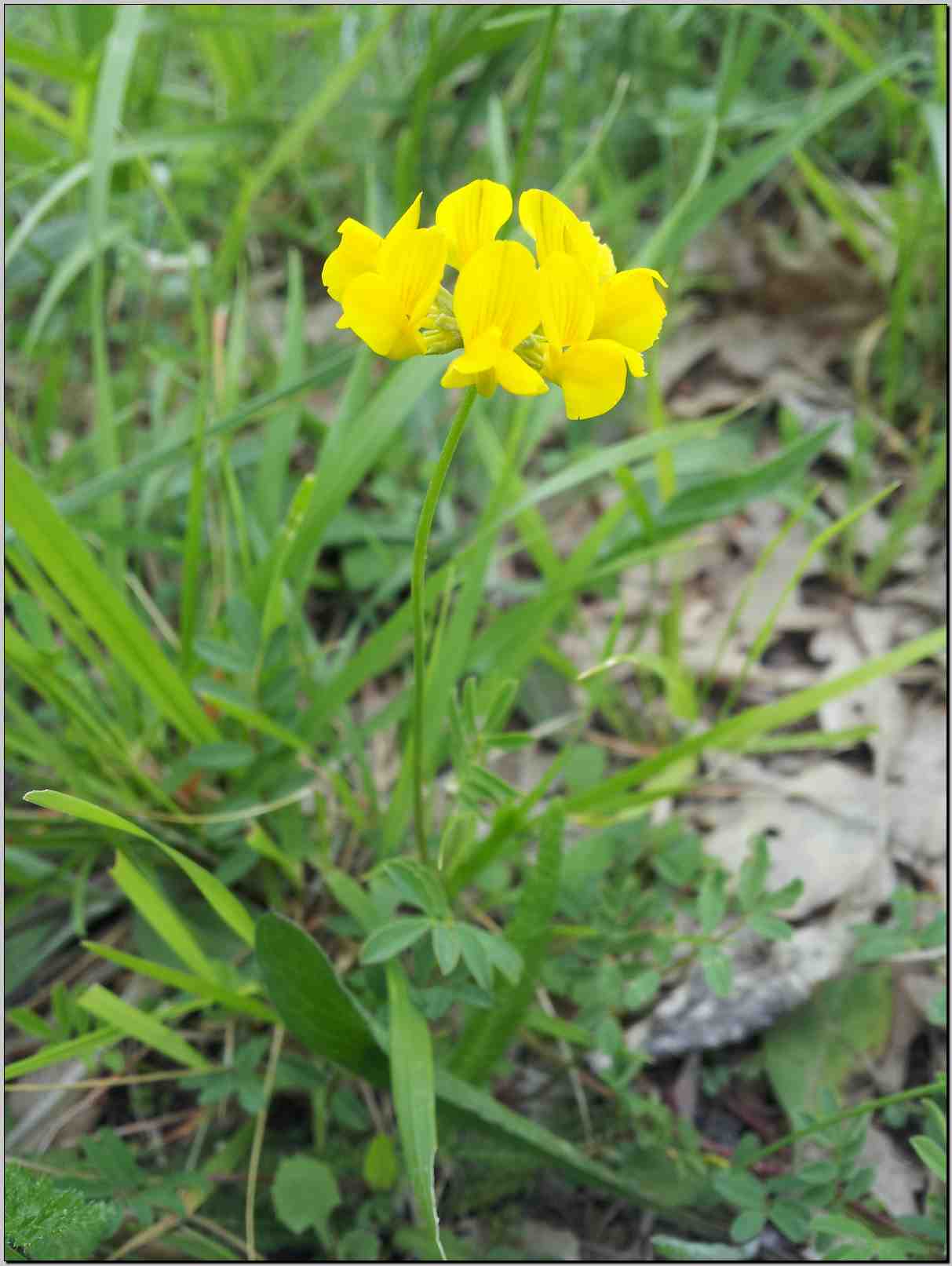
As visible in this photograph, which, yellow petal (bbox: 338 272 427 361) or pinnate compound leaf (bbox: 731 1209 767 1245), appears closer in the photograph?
yellow petal (bbox: 338 272 427 361)

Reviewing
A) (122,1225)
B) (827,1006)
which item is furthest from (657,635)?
(122,1225)

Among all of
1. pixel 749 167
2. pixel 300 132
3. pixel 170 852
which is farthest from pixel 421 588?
pixel 300 132

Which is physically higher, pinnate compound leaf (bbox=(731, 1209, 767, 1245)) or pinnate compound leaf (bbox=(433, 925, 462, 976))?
pinnate compound leaf (bbox=(433, 925, 462, 976))

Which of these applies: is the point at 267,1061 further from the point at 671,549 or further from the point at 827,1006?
the point at 671,549

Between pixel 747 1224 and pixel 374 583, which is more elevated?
pixel 374 583

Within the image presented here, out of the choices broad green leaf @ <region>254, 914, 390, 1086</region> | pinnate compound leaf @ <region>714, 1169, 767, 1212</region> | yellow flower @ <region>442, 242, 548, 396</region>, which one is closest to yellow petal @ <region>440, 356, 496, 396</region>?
yellow flower @ <region>442, 242, 548, 396</region>

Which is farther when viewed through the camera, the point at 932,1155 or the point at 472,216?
the point at 932,1155

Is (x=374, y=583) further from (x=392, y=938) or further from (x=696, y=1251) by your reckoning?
(x=696, y=1251)

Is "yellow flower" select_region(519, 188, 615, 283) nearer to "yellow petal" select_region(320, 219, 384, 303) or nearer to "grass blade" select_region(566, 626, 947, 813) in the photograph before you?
"yellow petal" select_region(320, 219, 384, 303)
